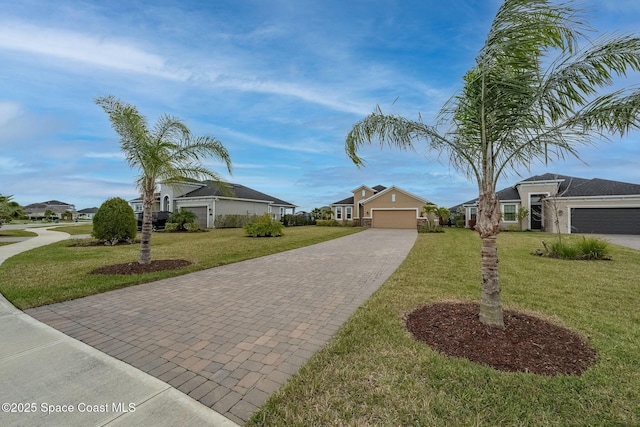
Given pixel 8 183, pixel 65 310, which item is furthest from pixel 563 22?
pixel 8 183

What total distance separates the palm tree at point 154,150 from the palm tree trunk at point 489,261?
764 centimetres

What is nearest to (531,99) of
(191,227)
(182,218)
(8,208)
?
(191,227)

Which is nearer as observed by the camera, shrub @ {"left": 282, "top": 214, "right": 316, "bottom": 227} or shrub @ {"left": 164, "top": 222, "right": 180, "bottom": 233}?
shrub @ {"left": 164, "top": 222, "right": 180, "bottom": 233}

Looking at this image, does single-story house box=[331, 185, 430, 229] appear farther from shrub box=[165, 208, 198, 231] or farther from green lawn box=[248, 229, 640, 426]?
green lawn box=[248, 229, 640, 426]

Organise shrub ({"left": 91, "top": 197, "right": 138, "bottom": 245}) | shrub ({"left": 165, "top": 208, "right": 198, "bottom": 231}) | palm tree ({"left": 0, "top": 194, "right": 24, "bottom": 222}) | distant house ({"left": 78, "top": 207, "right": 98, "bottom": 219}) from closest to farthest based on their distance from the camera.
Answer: shrub ({"left": 91, "top": 197, "right": 138, "bottom": 245}), palm tree ({"left": 0, "top": 194, "right": 24, "bottom": 222}), shrub ({"left": 165, "top": 208, "right": 198, "bottom": 231}), distant house ({"left": 78, "top": 207, "right": 98, "bottom": 219})

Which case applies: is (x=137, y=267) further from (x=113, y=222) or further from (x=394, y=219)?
(x=394, y=219)

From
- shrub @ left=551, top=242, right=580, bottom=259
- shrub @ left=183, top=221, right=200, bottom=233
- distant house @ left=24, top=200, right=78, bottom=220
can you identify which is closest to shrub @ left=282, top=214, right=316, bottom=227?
shrub @ left=183, top=221, right=200, bottom=233

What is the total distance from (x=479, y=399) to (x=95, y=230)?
16439 millimetres

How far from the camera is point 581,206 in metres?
21.9

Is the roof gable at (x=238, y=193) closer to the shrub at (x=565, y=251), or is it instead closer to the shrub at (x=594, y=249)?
the shrub at (x=565, y=251)

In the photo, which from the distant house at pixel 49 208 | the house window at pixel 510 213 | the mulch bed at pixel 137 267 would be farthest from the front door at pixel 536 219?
the distant house at pixel 49 208

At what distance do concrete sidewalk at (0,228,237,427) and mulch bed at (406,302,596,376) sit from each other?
2.70m

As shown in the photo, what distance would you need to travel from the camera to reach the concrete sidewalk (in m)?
2.21

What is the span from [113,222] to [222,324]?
12.6 meters
